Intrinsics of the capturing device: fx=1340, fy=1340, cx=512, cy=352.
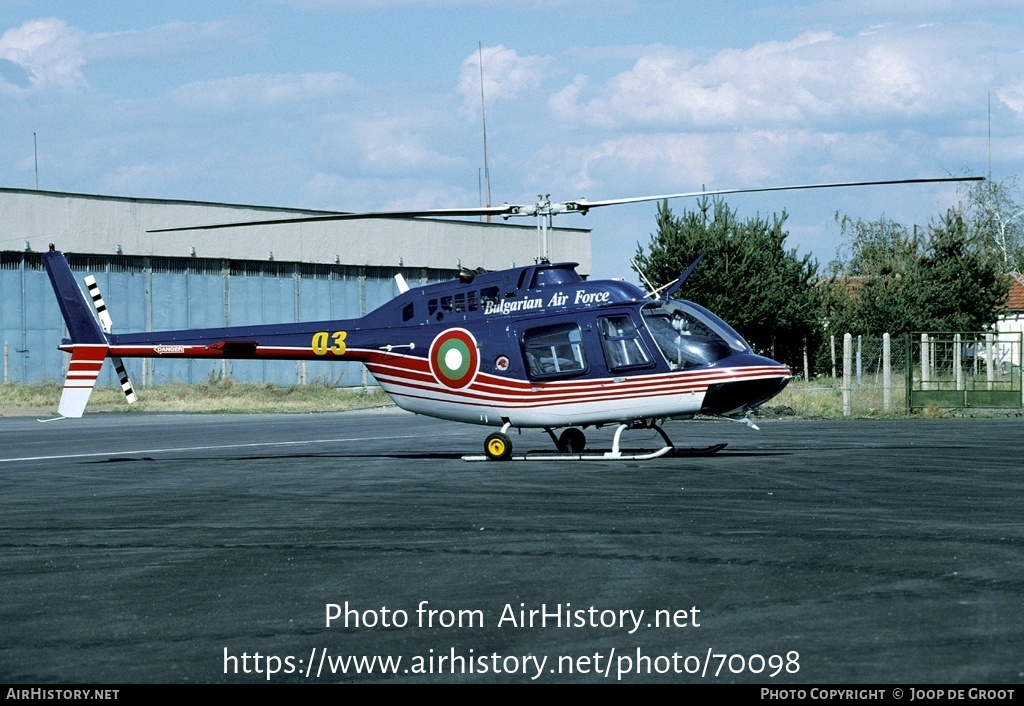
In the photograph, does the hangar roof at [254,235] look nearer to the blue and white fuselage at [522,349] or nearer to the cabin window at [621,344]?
the blue and white fuselage at [522,349]

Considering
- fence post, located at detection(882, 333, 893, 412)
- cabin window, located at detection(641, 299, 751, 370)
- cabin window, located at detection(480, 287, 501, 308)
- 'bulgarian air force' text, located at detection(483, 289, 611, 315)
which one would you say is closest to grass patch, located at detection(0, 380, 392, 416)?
fence post, located at detection(882, 333, 893, 412)

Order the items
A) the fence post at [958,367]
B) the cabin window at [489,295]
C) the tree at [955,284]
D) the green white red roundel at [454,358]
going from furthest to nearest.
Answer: the tree at [955,284]
the fence post at [958,367]
the green white red roundel at [454,358]
the cabin window at [489,295]

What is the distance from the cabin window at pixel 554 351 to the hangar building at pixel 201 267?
37046mm

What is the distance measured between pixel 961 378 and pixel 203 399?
27.1 meters

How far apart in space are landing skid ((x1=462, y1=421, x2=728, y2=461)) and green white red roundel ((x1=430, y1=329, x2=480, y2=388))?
1.00 meters

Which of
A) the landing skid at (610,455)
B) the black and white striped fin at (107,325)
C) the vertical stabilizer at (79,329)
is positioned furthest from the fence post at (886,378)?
the vertical stabilizer at (79,329)

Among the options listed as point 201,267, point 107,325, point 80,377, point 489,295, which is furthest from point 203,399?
point 489,295

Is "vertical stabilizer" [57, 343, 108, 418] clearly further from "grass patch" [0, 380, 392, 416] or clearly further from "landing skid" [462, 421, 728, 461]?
"grass patch" [0, 380, 392, 416]

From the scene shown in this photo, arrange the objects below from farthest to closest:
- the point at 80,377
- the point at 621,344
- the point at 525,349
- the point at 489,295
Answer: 1. the point at 80,377
2. the point at 489,295
3. the point at 525,349
4. the point at 621,344

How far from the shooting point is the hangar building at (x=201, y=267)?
53.9 meters

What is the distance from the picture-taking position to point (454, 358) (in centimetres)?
2061

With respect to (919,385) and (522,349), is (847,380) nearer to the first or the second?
(919,385)

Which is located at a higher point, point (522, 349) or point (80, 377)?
point (522, 349)
